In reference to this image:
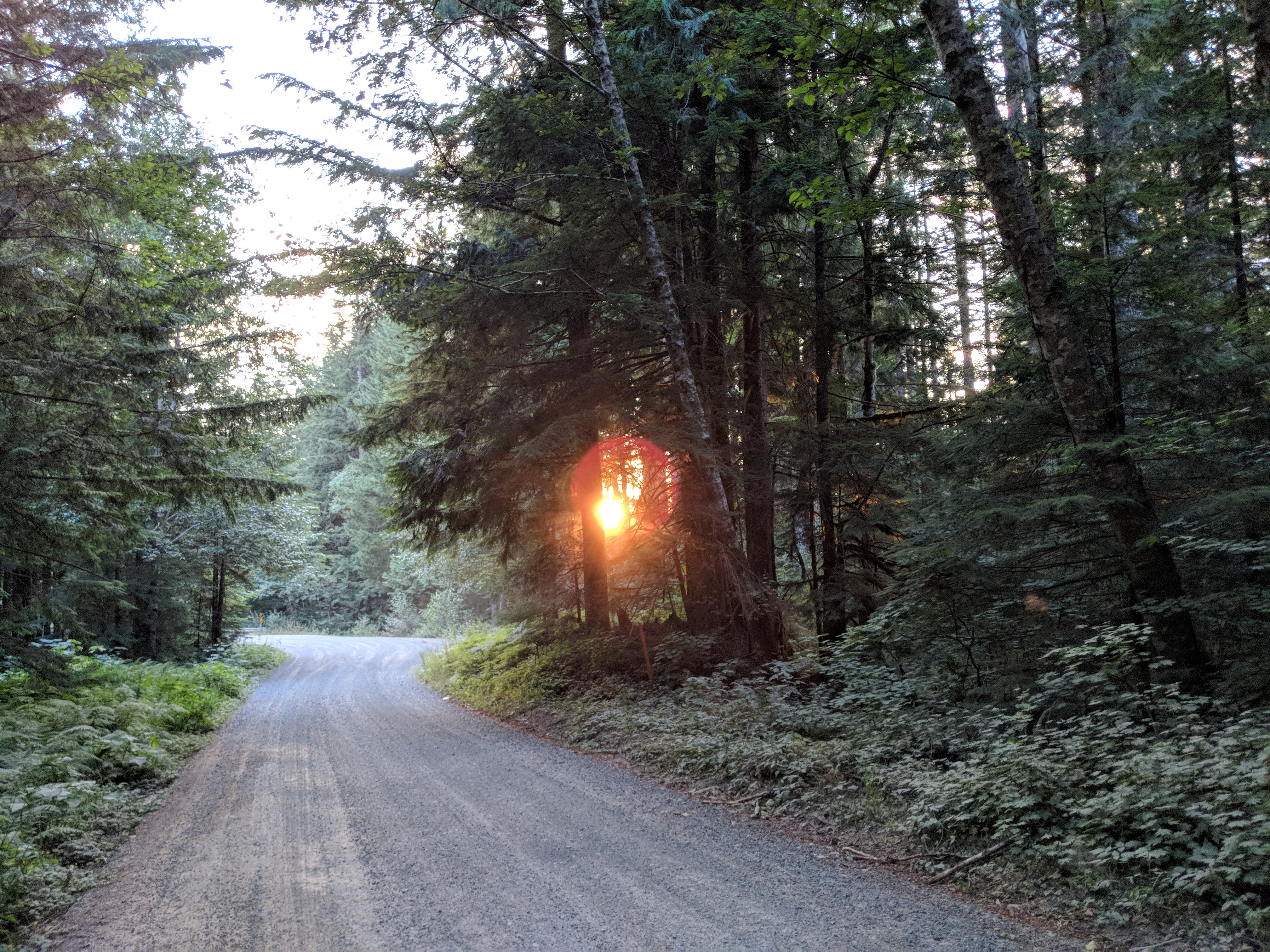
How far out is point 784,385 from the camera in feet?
43.0

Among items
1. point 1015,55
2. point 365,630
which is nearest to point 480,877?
point 1015,55

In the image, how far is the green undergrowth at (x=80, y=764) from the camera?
500 centimetres

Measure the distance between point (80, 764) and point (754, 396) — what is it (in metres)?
10.3

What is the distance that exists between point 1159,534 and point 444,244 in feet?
36.1

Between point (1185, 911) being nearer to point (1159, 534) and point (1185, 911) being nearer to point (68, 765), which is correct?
point (1159, 534)

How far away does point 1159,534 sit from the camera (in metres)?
5.45

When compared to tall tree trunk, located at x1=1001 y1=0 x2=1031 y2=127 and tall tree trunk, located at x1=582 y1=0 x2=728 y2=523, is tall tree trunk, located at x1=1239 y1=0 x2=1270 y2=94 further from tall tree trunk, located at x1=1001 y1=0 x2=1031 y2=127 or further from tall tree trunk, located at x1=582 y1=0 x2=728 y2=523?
tall tree trunk, located at x1=582 y1=0 x2=728 y2=523

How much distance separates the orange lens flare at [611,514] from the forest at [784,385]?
0.09 m

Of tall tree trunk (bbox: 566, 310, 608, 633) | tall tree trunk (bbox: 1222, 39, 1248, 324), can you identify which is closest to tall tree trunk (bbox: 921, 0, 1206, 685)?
tall tree trunk (bbox: 1222, 39, 1248, 324)

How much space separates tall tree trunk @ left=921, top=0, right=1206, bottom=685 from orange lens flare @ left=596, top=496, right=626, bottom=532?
25.3ft

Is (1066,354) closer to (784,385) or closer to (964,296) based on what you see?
(784,385)

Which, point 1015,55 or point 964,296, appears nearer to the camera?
point 1015,55

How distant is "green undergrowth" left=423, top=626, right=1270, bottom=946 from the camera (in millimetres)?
3609

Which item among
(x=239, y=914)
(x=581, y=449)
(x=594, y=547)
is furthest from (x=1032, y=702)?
(x=594, y=547)
